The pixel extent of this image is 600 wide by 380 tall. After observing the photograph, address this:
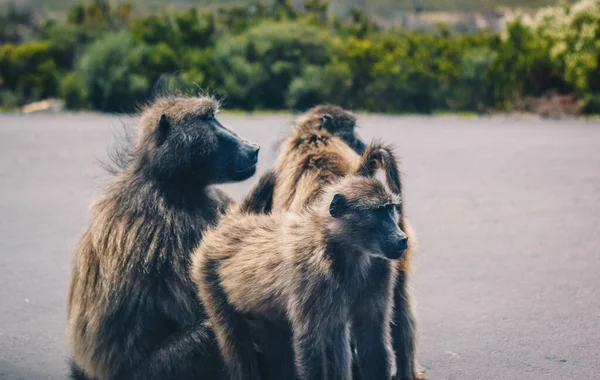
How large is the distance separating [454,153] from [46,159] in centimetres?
642

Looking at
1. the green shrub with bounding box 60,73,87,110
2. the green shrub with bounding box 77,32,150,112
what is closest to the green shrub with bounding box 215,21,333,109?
the green shrub with bounding box 77,32,150,112

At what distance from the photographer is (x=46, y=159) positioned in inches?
496

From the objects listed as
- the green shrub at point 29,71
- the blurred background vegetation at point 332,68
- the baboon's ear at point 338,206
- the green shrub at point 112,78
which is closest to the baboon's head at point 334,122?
the baboon's ear at point 338,206

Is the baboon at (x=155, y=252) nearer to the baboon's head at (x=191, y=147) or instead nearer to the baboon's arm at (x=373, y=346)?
the baboon's head at (x=191, y=147)

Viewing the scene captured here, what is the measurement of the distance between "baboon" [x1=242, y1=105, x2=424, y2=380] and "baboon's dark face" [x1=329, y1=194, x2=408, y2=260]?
0.89 feet

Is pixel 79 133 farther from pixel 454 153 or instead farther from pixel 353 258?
pixel 353 258

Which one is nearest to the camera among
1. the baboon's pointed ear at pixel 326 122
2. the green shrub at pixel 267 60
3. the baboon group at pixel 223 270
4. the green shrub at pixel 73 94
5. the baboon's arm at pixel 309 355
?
the baboon's arm at pixel 309 355

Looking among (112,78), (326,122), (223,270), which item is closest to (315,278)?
(223,270)

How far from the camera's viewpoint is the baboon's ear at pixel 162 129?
3773 mm

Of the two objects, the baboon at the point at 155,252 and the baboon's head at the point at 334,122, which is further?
the baboon's head at the point at 334,122

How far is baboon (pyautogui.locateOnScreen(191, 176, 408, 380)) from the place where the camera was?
3277 mm

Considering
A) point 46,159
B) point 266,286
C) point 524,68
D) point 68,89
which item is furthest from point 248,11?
point 266,286

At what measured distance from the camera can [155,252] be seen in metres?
3.55

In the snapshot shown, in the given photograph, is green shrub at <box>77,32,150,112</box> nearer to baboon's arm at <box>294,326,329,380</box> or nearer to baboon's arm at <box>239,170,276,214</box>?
baboon's arm at <box>239,170,276,214</box>
